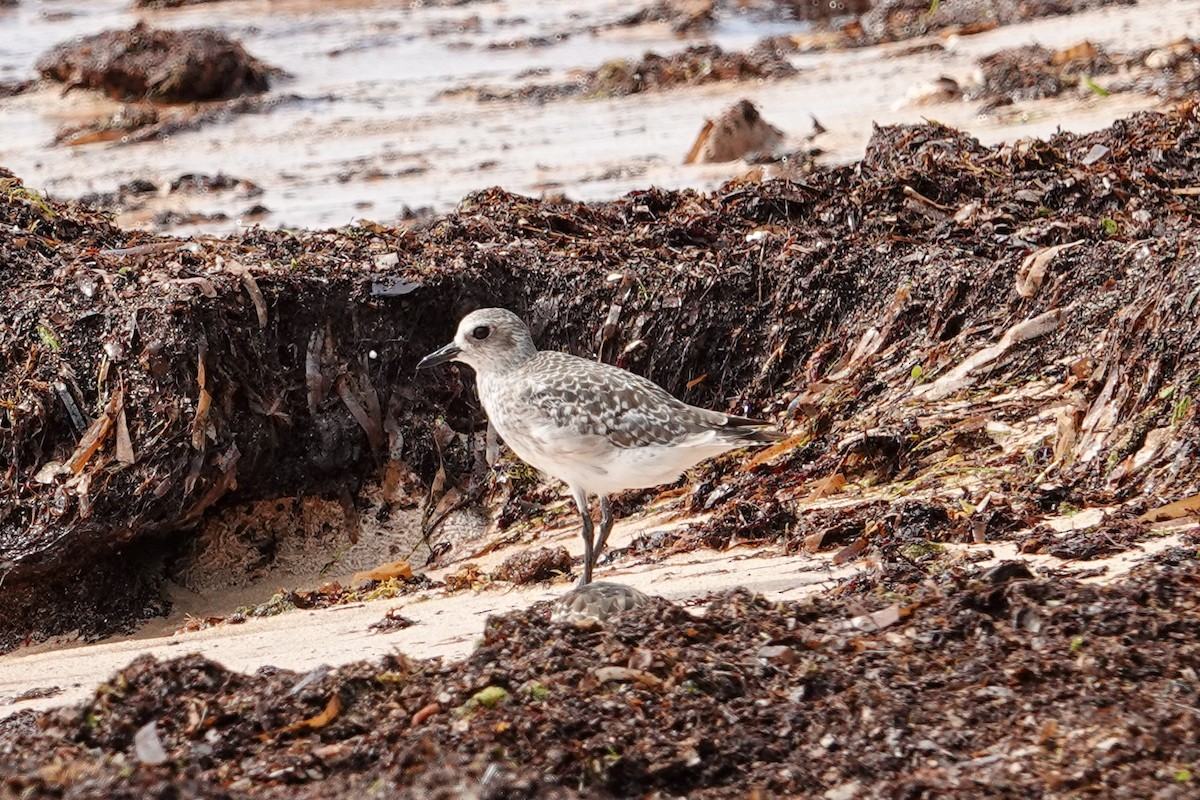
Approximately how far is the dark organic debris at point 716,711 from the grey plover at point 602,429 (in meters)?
1.21

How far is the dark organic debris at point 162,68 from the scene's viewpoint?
614 inches

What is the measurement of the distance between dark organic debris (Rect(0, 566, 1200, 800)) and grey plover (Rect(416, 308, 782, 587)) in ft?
3.97

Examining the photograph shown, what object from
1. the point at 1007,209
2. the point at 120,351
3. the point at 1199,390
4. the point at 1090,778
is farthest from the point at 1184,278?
the point at 120,351

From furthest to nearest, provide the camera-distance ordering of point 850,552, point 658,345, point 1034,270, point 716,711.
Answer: point 658,345 → point 1034,270 → point 850,552 → point 716,711

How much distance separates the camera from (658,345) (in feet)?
23.0

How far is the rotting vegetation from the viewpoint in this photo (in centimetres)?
580

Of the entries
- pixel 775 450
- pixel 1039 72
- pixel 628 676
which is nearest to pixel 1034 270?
pixel 775 450

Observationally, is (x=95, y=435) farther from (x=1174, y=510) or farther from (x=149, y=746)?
(x=1174, y=510)

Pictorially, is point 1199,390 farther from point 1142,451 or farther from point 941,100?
point 941,100

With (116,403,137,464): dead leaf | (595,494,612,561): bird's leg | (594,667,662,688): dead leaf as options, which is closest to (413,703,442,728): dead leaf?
(594,667,662,688): dead leaf

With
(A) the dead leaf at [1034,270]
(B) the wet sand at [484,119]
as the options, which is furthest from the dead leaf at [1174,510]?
(B) the wet sand at [484,119]

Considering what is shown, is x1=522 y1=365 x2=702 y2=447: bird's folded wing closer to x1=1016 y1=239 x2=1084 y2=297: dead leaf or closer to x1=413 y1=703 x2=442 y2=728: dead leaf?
x1=413 y1=703 x2=442 y2=728: dead leaf

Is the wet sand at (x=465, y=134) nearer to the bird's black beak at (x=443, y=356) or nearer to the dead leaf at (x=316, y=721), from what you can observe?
the bird's black beak at (x=443, y=356)

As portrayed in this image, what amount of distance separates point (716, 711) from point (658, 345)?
3629mm
